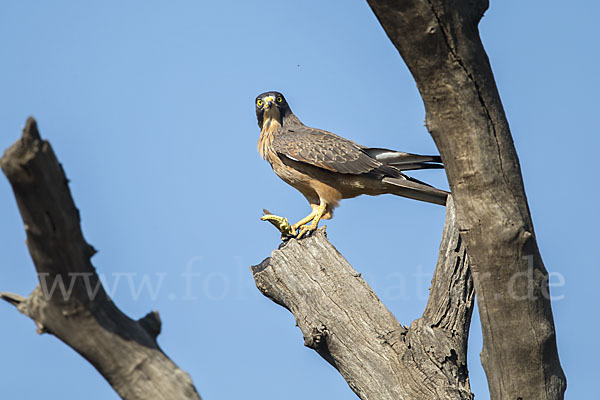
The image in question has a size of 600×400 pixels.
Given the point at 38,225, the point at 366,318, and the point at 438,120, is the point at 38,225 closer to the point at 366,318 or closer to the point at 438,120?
the point at 438,120

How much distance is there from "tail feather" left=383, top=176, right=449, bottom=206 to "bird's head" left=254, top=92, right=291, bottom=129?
2.07 m

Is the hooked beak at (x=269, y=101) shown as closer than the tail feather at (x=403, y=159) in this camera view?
No

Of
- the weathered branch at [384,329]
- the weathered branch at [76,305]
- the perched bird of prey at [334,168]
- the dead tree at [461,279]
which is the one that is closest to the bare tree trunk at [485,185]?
the dead tree at [461,279]

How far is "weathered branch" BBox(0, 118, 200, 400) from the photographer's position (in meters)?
2.56

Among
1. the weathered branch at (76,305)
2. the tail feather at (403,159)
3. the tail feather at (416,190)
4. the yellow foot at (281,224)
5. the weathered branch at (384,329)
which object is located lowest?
the weathered branch at (76,305)

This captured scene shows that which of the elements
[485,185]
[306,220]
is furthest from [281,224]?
[485,185]

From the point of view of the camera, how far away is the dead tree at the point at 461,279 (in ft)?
9.36

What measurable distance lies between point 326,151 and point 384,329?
10.4 ft

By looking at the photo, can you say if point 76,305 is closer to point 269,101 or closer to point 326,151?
point 326,151

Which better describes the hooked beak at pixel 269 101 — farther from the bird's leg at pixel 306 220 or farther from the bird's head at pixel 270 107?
the bird's leg at pixel 306 220

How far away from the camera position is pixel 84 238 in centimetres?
277

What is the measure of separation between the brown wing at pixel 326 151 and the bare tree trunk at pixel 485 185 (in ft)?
12.7

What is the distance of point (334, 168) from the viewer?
23.6 ft

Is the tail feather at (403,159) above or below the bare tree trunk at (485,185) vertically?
above
